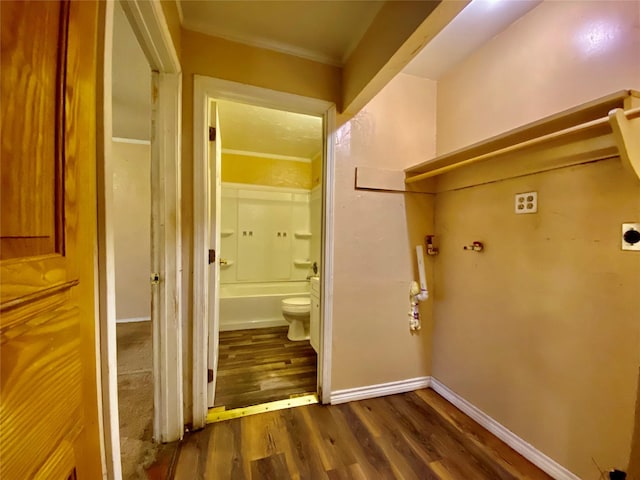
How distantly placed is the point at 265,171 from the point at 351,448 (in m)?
3.36

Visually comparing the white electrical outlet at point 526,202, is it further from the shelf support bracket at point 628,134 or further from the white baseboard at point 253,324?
the white baseboard at point 253,324

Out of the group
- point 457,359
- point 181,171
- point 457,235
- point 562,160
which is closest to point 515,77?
point 562,160

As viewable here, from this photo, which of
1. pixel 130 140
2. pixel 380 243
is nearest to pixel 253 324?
pixel 380 243

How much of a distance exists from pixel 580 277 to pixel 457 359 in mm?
940

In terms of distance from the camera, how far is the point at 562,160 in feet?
4.04

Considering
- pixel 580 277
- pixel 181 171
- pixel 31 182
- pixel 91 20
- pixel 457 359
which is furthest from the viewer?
Result: pixel 457 359

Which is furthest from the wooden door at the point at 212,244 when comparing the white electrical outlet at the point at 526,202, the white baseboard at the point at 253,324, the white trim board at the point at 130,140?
the white trim board at the point at 130,140

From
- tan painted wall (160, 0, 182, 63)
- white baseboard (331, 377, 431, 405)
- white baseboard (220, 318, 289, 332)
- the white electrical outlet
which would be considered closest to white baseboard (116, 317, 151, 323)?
white baseboard (220, 318, 289, 332)

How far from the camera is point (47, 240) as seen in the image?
43cm

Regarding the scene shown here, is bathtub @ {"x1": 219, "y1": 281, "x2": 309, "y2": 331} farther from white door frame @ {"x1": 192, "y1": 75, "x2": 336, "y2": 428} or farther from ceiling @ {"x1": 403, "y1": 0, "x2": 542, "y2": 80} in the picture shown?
ceiling @ {"x1": 403, "y1": 0, "x2": 542, "y2": 80}

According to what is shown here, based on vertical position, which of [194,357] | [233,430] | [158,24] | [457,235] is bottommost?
[233,430]

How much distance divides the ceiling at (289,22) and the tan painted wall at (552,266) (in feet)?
2.86

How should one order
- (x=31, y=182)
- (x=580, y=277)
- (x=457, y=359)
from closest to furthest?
(x=31, y=182) < (x=580, y=277) < (x=457, y=359)

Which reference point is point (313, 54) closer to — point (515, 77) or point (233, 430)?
point (515, 77)
